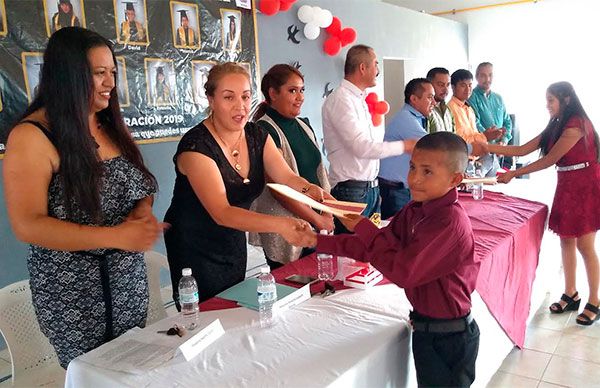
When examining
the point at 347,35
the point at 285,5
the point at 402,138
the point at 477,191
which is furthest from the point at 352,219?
the point at 347,35

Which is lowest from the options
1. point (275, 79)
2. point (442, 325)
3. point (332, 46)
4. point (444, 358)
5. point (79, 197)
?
point (444, 358)

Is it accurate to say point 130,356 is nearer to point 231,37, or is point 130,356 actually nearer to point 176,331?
point 176,331

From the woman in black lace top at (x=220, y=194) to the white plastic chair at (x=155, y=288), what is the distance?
297 millimetres

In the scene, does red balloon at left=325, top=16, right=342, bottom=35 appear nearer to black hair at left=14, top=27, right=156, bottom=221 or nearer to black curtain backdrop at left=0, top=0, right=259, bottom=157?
black curtain backdrop at left=0, top=0, right=259, bottom=157

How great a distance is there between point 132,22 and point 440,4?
6306 millimetres

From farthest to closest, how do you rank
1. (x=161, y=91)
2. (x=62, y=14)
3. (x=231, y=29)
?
(x=231, y=29), (x=161, y=91), (x=62, y=14)

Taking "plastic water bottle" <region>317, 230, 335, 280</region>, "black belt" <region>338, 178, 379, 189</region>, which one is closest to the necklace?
"plastic water bottle" <region>317, 230, 335, 280</region>

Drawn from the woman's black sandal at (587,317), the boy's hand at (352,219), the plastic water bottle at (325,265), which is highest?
the boy's hand at (352,219)

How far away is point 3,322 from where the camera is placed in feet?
5.55

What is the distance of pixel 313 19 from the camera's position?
4941 mm

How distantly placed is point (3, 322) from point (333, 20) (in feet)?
14.8

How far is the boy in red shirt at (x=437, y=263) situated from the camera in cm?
139

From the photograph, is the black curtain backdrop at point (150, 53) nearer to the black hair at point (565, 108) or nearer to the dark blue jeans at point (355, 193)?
the dark blue jeans at point (355, 193)

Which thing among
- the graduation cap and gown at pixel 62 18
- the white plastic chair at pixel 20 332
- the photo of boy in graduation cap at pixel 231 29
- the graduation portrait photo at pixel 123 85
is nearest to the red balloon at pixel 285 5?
the photo of boy in graduation cap at pixel 231 29
